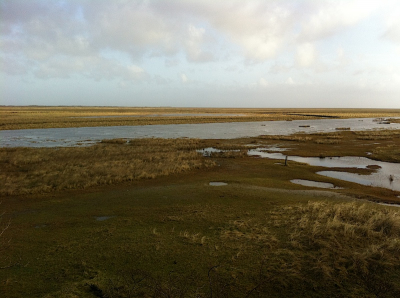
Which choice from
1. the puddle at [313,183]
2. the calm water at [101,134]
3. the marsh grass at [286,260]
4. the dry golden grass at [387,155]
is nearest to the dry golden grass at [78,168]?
the puddle at [313,183]

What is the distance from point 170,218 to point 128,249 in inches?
129

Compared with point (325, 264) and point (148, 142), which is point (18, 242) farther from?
point (148, 142)

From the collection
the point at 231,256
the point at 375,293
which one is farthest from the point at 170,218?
the point at 375,293

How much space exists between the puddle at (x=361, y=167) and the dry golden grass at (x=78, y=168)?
12.2m

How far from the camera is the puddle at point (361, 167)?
2212 cm

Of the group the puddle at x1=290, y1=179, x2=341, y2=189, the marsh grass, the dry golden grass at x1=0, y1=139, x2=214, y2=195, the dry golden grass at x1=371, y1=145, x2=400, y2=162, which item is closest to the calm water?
the dry golden grass at x1=0, y1=139, x2=214, y2=195

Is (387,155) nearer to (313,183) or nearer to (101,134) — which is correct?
(313,183)

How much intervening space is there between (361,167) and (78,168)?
29.3 metres

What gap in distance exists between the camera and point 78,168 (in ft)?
81.6

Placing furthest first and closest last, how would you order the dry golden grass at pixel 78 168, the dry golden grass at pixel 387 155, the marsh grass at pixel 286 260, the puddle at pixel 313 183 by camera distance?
the dry golden grass at pixel 387 155 → the puddle at pixel 313 183 → the dry golden grass at pixel 78 168 → the marsh grass at pixel 286 260

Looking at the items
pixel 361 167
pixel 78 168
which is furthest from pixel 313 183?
pixel 78 168

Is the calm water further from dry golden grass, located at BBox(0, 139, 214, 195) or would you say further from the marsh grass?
the marsh grass

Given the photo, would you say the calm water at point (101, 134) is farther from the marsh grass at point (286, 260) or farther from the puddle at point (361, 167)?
the marsh grass at point (286, 260)

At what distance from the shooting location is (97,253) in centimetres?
887
